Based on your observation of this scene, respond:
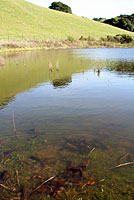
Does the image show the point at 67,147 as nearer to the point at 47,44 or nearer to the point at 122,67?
the point at 122,67

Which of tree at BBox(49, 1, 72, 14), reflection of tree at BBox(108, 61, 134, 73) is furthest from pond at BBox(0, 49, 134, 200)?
tree at BBox(49, 1, 72, 14)

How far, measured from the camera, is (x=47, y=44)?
156 ft

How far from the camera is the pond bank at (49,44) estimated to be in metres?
37.7

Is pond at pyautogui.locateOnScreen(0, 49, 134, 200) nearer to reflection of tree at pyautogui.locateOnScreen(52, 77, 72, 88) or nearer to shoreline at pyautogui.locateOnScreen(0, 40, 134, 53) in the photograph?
reflection of tree at pyautogui.locateOnScreen(52, 77, 72, 88)

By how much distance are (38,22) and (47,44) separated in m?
32.4

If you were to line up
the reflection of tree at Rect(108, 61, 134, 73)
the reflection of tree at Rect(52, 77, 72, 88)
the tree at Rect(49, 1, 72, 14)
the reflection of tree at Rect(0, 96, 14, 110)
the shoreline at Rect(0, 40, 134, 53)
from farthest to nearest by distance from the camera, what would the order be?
the tree at Rect(49, 1, 72, 14) → the shoreline at Rect(0, 40, 134, 53) → the reflection of tree at Rect(108, 61, 134, 73) → the reflection of tree at Rect(52, 77, 72, 88) → the reflection of tree at Rect(0, 96, 14, 110)

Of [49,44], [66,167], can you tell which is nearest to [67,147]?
[66,167]

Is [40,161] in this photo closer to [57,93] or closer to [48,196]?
[48,196]

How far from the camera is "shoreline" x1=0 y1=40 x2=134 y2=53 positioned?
123ft

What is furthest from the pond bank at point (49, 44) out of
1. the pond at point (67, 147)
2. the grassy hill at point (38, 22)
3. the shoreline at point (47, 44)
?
the pond at point (67, 147)

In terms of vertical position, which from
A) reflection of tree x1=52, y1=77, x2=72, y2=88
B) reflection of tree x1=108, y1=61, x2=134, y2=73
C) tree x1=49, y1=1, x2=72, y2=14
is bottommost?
reflection of tree x1=52, y1=77, x2=72, y2=88

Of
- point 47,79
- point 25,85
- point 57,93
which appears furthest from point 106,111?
point 47,79

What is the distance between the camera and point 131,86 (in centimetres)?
1110

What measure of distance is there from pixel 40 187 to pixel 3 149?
5.44 feet
